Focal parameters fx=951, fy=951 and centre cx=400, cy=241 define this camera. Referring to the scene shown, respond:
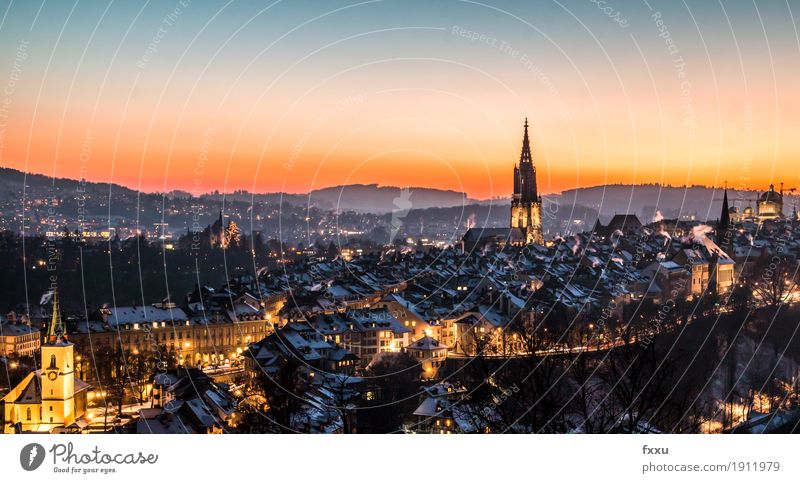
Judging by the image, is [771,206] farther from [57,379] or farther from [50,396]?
[50,396]

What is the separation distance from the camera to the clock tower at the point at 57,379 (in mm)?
10234

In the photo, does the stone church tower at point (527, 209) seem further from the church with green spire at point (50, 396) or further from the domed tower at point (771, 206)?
the church with green spire at point (50, 396)

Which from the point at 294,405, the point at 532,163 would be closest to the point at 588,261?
the point at 532,163

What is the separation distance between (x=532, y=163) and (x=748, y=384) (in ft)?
65.4
